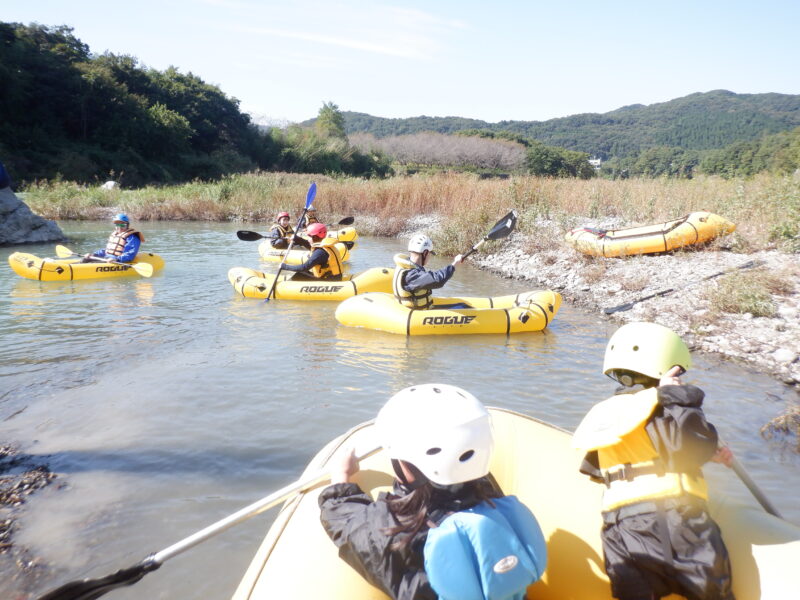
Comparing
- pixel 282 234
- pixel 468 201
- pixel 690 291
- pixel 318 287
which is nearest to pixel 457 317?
pixel 318 287

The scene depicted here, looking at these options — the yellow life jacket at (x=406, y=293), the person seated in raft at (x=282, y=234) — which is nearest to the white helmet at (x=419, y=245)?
the yellow life jacket at (x=406, y=293)

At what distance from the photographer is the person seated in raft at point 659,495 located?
1.65m

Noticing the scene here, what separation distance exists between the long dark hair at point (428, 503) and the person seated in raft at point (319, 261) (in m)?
6.38

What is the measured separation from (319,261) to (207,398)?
376cm

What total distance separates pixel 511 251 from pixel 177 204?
10510mm

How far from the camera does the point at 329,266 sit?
7.82 metres

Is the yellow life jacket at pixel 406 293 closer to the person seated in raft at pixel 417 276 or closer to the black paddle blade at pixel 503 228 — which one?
the person seated in raft at pixel 417 276

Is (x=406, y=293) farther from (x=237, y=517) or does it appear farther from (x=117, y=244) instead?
(x=117, y=244)

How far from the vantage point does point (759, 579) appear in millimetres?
1653

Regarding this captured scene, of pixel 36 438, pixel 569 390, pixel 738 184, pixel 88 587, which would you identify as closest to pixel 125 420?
pixel 36 438

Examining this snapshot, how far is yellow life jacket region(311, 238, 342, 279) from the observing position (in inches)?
306

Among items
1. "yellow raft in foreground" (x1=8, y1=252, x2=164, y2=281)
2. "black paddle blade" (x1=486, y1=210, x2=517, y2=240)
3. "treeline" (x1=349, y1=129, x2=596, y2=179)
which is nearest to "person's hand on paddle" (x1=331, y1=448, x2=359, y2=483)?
"black paddle blade" (x1=486, y1=210, x2=517, y2=240)

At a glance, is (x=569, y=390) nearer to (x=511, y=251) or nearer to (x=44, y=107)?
(x=511, y=251)

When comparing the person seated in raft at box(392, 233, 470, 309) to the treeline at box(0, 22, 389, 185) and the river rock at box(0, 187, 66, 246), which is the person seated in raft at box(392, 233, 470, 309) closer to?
the river rock at box(0, 187, 66, 246)
